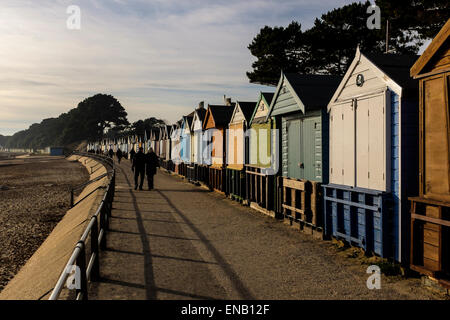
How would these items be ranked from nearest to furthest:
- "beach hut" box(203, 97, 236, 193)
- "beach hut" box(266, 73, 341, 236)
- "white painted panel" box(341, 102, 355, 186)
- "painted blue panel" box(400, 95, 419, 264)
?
1. "painted blue panel" box(400, 95, 419, 264)
2. "white painted panel" box(341, 102, 355, 186)
3. "beach hut" box(266, 73, 341, 236)
4. "beach hut" box(203, 97, 236, 193)

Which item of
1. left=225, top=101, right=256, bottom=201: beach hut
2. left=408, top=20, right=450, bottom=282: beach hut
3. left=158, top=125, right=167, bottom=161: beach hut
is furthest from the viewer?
left=158, top=125, right=167, bottom=161: beach hut

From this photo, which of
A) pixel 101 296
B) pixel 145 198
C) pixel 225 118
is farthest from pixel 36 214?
pixel 101 296

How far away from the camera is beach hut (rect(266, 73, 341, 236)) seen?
30.5 feet

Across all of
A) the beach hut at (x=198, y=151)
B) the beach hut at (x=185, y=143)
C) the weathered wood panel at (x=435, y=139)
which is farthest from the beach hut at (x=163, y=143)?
the weathered wood panel at (x=435, y=139)

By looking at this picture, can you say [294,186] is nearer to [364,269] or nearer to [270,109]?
[270,109]

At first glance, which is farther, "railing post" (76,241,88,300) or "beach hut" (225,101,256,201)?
"beach hut" (225,101,256,201)

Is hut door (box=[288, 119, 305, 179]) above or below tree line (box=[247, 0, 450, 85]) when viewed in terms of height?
below

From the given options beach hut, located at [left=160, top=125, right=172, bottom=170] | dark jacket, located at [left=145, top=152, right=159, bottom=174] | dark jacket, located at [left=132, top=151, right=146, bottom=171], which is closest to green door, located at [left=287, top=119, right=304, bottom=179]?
dark jacket, located at [left=145, top=152, right=159, bottom=174]

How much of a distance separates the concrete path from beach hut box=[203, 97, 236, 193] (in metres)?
5.81

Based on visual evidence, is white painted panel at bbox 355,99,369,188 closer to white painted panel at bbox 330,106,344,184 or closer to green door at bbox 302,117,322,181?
white painted panel at bbox 330,106,344,184

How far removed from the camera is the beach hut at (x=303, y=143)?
30.5 ft

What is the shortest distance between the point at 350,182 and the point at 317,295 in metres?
3.07

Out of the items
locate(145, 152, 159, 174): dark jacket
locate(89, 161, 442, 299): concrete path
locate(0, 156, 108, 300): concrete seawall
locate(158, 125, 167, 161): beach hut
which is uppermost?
locate(158, 125, 167, 161): beach hut

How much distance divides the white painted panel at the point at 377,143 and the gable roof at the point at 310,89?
1892 millimetres
